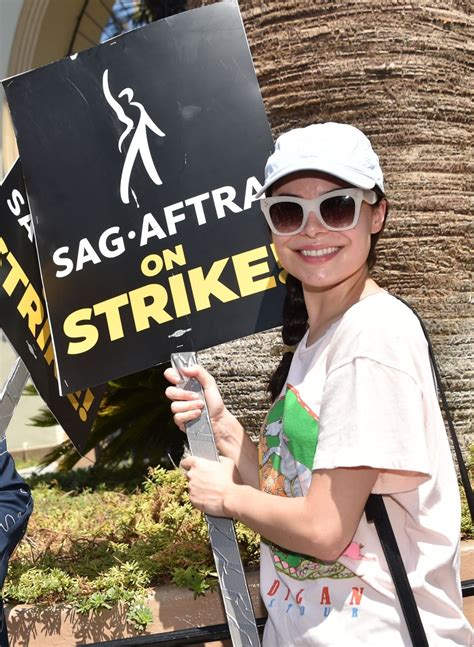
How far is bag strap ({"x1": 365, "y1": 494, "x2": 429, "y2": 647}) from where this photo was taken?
4.95 feet

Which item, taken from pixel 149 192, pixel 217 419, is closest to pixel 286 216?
pixel 217 419

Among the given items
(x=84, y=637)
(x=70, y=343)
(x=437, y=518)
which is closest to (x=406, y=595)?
(x=437, y=518)

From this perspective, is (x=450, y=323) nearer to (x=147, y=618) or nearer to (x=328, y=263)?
(x=147, y=618)

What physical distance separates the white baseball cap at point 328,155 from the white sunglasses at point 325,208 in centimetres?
4

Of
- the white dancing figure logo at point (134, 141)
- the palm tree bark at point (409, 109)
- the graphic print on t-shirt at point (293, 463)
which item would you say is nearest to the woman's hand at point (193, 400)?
the graphic print on t-shirt at point (293, 463)

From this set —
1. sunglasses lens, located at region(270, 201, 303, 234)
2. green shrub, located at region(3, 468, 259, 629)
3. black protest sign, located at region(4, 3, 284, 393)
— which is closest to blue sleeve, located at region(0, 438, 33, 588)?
black protest sign, located at region(4, 3, 284, 393)

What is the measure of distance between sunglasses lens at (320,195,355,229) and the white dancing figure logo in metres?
0.80

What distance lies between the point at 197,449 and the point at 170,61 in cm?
112

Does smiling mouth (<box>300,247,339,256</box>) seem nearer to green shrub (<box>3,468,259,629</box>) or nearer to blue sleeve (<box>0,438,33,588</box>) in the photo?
blue sleeve (<box>0,438,33,588</box>)

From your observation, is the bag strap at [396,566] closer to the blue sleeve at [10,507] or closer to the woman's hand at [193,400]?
the woman's hand at [193,400]

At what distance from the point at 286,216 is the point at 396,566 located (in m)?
0.73

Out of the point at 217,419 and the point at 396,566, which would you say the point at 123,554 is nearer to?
the point at 217,419

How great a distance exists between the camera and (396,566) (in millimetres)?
1528

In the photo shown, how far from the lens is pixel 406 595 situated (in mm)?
1516
